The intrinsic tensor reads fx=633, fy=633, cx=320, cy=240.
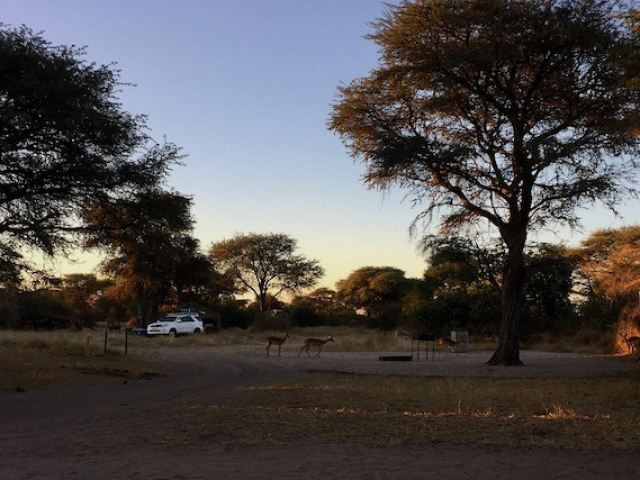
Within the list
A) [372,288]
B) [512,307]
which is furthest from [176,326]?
[372,288]

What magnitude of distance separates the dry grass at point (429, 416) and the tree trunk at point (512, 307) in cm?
716

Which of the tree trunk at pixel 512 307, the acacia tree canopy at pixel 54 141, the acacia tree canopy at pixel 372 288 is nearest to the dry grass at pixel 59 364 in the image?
the acacia tree canopy at pixel 54 141

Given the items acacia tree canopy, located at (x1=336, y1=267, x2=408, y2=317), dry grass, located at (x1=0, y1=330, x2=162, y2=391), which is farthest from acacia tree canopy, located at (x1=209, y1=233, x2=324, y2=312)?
dry grass, located at (x1=0, y1=330, x2=162, y2=391)

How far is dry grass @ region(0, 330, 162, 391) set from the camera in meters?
14.7

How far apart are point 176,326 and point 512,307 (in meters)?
25.3

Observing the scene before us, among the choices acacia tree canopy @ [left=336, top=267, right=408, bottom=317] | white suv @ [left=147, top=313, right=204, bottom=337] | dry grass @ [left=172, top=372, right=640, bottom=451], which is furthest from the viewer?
acacia tree canopy @ [left=336, top=267, right=408, bottom=317]

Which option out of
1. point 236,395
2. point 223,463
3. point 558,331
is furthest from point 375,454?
point 558,331

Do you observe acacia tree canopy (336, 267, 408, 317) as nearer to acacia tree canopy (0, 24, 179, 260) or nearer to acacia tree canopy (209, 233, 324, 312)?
acacia tree canopy (209, 233, 324, 312)

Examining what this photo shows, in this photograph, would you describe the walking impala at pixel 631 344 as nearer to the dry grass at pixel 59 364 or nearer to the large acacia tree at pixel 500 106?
the large acacia tree at pixel 500 106

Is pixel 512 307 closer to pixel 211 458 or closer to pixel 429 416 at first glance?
pixel 429 416

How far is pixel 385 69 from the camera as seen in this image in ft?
68.2

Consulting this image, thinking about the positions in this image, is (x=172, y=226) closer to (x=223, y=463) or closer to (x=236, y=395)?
(x=236, y=395)

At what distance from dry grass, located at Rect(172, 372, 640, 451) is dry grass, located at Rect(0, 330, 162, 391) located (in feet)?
17.1

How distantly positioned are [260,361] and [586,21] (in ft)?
49.7
